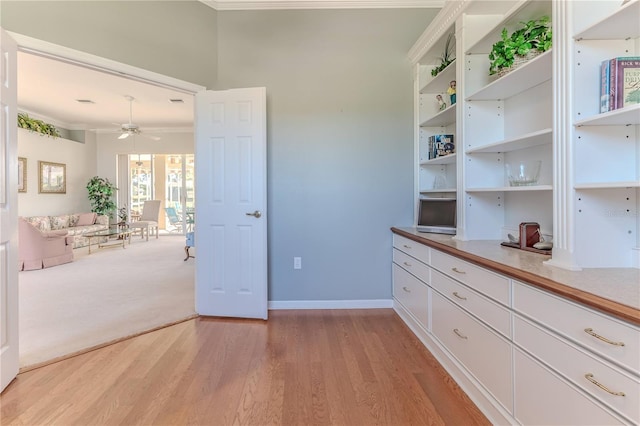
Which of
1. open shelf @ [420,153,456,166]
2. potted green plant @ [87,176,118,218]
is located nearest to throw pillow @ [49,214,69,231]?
potted green plant @ [87,176,118,218]

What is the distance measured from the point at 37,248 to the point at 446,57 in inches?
241

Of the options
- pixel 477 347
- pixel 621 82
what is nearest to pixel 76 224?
pixel 477 347

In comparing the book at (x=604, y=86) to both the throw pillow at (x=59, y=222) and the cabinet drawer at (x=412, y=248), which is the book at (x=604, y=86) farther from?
the throw pillow at (x=59, y=222)

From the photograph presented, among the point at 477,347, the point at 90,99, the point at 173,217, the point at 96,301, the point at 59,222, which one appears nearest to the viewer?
the point at 477,347

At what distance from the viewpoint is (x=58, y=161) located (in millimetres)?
6809

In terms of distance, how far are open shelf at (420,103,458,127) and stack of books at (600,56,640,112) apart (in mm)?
1117

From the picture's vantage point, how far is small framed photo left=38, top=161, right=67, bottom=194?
641 cm

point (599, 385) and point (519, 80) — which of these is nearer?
point (599, 385)

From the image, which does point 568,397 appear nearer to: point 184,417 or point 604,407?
point 604,407

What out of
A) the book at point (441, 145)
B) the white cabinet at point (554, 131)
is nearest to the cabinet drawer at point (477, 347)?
the white cabinet at point (554, 131)

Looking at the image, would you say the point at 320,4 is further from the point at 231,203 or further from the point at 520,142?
the point at 520,142

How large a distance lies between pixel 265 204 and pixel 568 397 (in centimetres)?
230

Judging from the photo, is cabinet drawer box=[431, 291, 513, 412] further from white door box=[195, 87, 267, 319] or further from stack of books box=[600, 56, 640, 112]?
white door box=[195, 87, 267, 319]

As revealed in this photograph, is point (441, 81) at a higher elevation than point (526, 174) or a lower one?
higher
